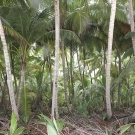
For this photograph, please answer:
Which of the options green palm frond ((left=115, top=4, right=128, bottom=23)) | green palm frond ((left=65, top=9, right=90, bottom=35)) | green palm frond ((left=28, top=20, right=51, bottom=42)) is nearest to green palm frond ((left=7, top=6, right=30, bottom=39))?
green palm frond ((left=28, top=20, right=51, bottom=42))

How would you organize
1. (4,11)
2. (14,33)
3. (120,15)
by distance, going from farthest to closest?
(120,15)
(4,11)
(14,33)

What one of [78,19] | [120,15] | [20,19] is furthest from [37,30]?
[120,15]

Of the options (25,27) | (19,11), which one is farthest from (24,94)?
(19,11)

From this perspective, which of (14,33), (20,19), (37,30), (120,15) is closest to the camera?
(14,33)

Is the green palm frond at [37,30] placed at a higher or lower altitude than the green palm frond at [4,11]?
lower

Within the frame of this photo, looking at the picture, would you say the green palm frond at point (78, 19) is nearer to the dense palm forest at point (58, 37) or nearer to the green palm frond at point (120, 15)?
the dense palm forest at point (58, 37)

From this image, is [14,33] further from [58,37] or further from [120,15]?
[120,15]

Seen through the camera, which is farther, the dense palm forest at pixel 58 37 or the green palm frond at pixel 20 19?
the green palm frond at pixel 20 19

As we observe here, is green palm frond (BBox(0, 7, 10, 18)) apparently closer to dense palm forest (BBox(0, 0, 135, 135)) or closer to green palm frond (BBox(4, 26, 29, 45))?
dense palm forest (BBox(0, 0, 135, 135))

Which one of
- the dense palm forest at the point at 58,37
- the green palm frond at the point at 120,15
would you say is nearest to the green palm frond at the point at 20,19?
the dense palm forest at the point at 58,37

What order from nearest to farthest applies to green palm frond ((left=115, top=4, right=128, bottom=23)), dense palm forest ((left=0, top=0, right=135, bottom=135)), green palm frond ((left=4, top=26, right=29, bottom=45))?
green palm frond ((left=4, top=26, right=29, bottom=45))
dense palm forest ((left=0, top=0, right=135, bottom=135))
green palm frond ((left=115, top=4, right=128, bottom=23))

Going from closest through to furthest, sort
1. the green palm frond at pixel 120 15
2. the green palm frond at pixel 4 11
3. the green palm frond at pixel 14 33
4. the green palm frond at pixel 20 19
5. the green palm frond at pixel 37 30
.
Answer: the green palm frond at pixel 14 33 → the green palm frond at pixel 20 19 → the green palm frond at pixel 37 30 → the green palm frond at pixel 4 11 → the green palm frond at pixel 120 15

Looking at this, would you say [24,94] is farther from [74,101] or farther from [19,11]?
[74,101]

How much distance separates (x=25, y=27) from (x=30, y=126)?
3624 millimetres
